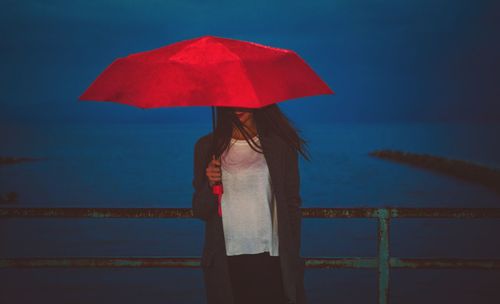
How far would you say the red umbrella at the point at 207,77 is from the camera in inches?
82.7

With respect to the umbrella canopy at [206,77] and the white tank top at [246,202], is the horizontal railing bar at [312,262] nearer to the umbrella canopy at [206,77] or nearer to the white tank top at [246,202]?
the white tank top at [246,202]

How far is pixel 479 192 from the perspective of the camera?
1811 inches

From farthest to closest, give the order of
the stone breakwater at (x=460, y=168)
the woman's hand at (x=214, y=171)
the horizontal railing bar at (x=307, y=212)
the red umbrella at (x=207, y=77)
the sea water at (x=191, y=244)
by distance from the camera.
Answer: the stone breakwater at (x=460, y=168), the sea water at (x=191, y=244), the horizontal railing bar at (x=307, y=212), the woman's hand at (x=214, y=171), the red umbrella at (x=207, y=77)

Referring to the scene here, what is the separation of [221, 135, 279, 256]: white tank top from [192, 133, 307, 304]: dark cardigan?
4 cm

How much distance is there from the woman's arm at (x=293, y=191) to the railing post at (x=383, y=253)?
0.77m

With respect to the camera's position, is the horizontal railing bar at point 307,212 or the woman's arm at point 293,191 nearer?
the woman's arm at point 293,191

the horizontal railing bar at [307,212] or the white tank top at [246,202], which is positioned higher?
the white tank top at [246,202]

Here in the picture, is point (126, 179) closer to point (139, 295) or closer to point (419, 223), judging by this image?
point (419, 223)

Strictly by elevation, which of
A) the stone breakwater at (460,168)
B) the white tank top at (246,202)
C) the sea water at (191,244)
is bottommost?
the stone breakwater at (460,168)

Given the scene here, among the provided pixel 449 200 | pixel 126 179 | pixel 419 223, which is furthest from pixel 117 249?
pixel 126 179

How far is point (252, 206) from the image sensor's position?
243cm

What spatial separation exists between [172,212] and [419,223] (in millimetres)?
31026

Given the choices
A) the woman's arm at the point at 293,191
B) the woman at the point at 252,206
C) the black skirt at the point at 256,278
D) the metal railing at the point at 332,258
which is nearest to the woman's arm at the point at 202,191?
the woman at the point at 252,206

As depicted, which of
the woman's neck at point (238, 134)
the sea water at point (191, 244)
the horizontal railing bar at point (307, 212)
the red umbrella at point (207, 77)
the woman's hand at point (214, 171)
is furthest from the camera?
the sea water at point (191, 244)
